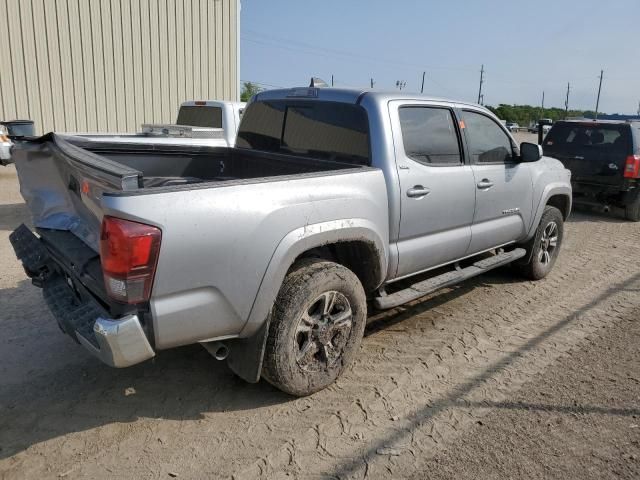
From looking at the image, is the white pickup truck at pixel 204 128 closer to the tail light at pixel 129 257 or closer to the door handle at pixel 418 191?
the door handle at pixel 418 191

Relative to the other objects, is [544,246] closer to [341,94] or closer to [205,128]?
[341,94]

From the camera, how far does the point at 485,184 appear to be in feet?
15.3

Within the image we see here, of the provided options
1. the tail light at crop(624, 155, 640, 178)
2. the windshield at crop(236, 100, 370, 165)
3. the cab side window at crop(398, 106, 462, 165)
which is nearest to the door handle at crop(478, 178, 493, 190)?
the cab side window at crop(398, 106, 462, 165)

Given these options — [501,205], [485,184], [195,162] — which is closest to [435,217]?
[485,184]

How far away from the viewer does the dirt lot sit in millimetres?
2842

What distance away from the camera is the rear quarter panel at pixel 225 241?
2.56m

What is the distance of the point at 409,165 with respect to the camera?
3.88 m

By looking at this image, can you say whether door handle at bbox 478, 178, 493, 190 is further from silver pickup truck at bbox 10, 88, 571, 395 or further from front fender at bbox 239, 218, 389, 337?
front fender at bbox 239, 218, 389, 337

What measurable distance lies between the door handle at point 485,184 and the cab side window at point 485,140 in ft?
0.59

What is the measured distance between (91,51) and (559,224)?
38.8 feet

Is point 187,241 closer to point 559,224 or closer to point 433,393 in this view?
point 433,393

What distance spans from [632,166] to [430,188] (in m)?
7.14

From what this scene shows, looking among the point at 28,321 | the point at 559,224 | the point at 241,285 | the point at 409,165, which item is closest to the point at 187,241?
the point at 241,285

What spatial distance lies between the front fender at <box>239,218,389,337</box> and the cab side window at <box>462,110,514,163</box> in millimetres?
1723
